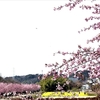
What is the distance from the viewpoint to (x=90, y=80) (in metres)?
6.57

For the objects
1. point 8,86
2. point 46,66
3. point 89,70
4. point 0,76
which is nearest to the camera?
point 89,70

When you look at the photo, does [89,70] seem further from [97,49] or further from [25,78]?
[25,78]

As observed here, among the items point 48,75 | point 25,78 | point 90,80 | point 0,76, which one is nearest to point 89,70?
point 90,80

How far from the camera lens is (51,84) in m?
43.6

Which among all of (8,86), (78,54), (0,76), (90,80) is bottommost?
(90,80)

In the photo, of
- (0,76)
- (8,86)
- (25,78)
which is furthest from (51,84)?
(25,78)

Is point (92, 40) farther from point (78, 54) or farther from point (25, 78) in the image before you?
point (25, 78)

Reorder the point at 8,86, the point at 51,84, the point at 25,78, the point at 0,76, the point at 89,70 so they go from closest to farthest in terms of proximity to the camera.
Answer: the point at 89,70
the point at 51,84
the point at 8,86
the point at 0,76
the point at 25,78

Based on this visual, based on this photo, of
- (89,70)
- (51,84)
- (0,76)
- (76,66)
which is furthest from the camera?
(0,76)

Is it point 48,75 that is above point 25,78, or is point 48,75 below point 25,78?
below

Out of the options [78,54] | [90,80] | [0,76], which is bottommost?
[90,80]

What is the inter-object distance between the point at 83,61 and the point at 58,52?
4.33ft

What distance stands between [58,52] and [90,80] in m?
0.96

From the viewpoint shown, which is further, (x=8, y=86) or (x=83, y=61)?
(x=8, y=86)
